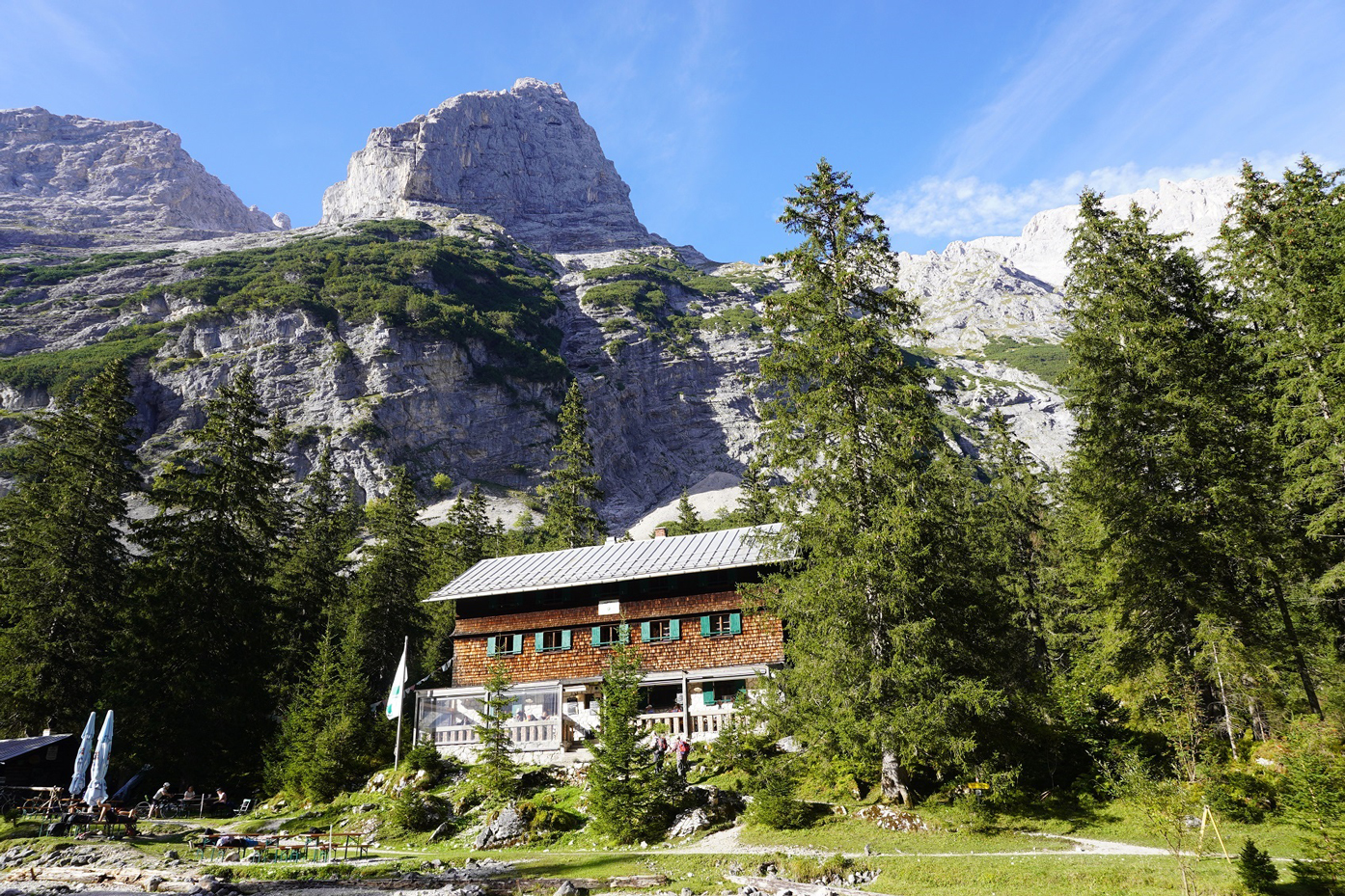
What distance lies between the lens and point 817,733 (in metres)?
17.4

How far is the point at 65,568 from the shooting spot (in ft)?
98.3

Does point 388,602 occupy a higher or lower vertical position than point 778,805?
higher

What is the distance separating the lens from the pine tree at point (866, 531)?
54.4 ft

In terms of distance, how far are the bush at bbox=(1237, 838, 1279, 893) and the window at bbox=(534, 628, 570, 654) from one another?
24.8 metres

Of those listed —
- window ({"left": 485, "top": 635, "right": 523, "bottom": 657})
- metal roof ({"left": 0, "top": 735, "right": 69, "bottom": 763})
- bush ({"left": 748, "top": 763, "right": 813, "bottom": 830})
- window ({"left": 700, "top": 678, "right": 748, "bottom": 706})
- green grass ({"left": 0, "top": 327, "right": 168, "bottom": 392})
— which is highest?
green grass ({"left": 0, "top": 327, "right": 168, "bottom": 392})

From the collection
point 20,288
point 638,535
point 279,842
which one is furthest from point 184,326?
point 279,842

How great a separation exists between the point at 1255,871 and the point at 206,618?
118 feet

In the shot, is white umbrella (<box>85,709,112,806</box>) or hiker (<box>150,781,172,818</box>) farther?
hiker (<box>150,781,172,818</box>)

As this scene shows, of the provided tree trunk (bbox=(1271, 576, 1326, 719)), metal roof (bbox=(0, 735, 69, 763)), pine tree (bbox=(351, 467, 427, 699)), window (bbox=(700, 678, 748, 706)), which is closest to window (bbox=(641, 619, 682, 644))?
window (bbox=(700, 678, 748, 706))

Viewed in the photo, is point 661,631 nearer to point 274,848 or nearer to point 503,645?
point 503,645


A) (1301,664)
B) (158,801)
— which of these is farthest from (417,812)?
(1301,664)

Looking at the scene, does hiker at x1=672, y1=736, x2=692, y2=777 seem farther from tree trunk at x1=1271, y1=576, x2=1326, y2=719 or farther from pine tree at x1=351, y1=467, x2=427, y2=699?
pine tree at x1=351, y1=467, x2=427, y2=699

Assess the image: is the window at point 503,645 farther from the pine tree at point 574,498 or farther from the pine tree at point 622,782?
the pine tree at point 574,498

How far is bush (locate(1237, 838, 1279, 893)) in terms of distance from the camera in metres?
10.4
